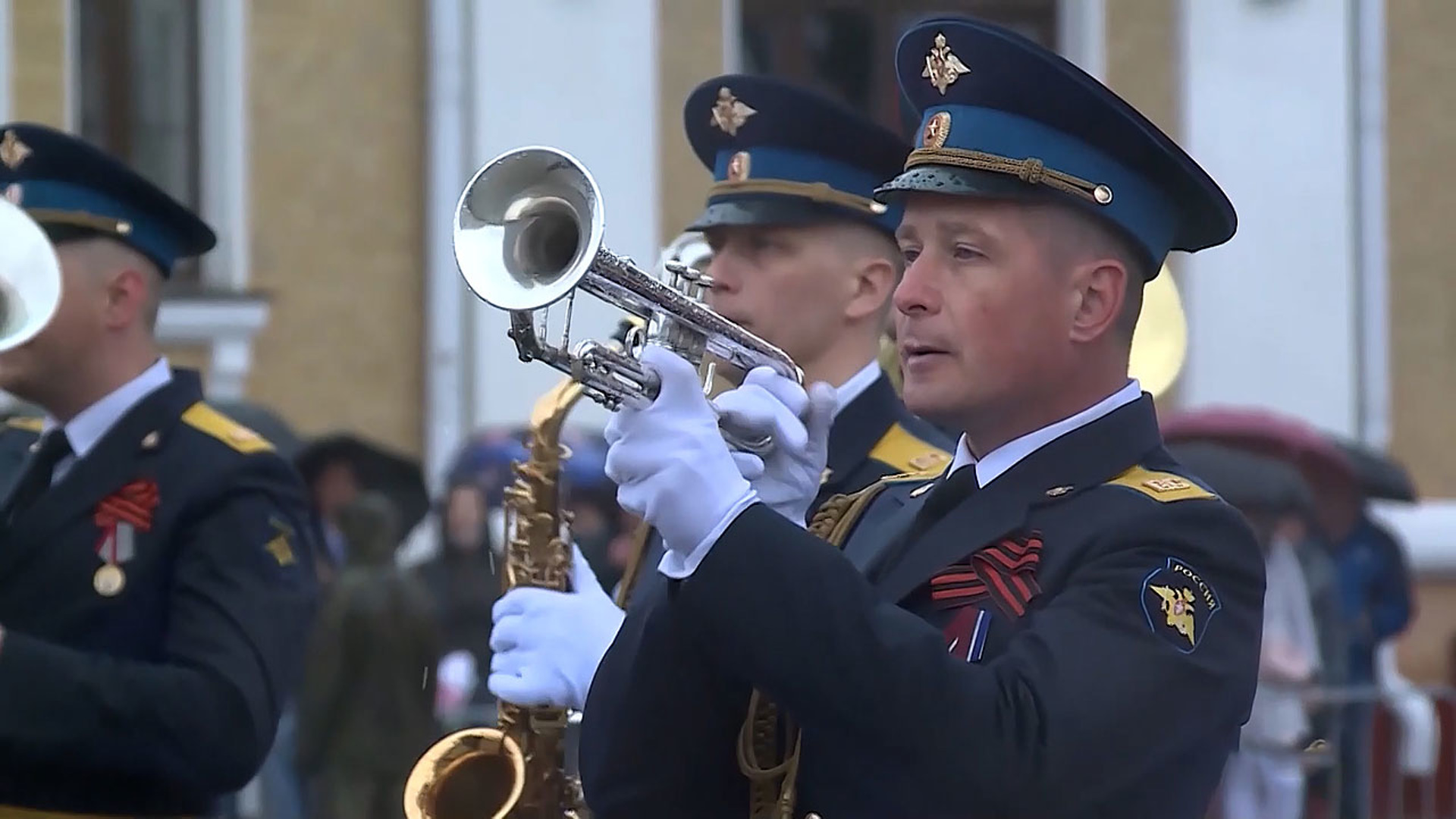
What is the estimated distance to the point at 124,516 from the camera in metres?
4.62

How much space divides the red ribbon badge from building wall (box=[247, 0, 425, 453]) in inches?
312

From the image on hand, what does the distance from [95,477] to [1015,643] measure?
2.08 metres

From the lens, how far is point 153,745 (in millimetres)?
4445

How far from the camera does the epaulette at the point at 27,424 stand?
512cm

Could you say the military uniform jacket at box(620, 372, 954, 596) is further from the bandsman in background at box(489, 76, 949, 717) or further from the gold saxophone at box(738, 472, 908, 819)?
the gold saxophone at box(738, 472, 908, 819)

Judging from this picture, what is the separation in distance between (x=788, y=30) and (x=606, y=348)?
1023 cm

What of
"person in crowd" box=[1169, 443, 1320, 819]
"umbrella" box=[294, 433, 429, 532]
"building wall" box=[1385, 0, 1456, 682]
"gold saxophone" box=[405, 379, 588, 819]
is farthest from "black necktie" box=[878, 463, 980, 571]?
"building wall" box=[1385, 0, 1456, 682]

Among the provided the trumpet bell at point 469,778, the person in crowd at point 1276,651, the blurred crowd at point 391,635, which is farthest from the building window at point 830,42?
the trumpet bell at point 469,778

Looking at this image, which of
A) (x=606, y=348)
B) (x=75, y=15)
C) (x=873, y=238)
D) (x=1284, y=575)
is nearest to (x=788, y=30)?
(x=75, y=15)

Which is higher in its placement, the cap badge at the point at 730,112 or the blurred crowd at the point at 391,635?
the cap badge at the point at 730,112

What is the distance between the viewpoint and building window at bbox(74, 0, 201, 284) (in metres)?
12.5

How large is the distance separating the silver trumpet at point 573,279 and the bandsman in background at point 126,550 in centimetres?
127

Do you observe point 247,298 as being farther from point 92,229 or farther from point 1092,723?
point 1092,723

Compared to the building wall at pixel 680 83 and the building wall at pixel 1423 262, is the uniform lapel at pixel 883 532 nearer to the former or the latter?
the building wall at pixel 680 83
